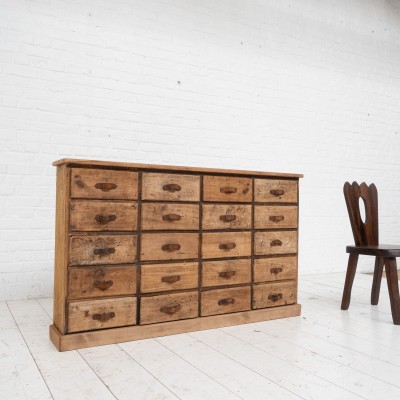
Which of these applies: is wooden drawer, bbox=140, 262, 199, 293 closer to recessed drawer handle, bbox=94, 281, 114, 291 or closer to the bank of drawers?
the bank of drawers

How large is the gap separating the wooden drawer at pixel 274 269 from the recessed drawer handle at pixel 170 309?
1.87ft

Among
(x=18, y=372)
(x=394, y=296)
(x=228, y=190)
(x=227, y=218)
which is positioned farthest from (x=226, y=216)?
(x=18, y=372)

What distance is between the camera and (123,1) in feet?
12.2

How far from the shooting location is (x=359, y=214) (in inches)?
125

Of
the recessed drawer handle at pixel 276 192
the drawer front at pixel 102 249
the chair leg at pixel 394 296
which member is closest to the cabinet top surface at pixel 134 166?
the recessed drawer handle at pixel 276 192

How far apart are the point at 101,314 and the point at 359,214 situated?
1944 mm

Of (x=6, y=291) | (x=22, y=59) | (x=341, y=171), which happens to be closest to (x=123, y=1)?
(x=22, y=59)

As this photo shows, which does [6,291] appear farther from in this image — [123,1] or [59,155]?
[123,1]

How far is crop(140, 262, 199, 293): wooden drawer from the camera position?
2416 millimetres

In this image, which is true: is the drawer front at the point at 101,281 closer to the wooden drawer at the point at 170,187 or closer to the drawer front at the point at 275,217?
the wooden drawer at the point at 170,187

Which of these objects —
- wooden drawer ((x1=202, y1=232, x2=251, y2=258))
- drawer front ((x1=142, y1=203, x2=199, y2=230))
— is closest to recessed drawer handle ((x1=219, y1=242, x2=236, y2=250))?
wooden drawer ((x1=202, y1=232, x2=251, y2=258))

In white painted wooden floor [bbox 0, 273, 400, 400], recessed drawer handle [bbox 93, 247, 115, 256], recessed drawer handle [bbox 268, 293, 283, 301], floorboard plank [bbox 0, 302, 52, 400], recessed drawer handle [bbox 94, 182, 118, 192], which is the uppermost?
recessed drawer handle [bbox 94, 182, 118, 192]

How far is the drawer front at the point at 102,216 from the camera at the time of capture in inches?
87.9

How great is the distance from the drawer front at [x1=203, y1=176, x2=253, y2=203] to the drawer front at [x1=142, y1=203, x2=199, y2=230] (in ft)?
0.43
